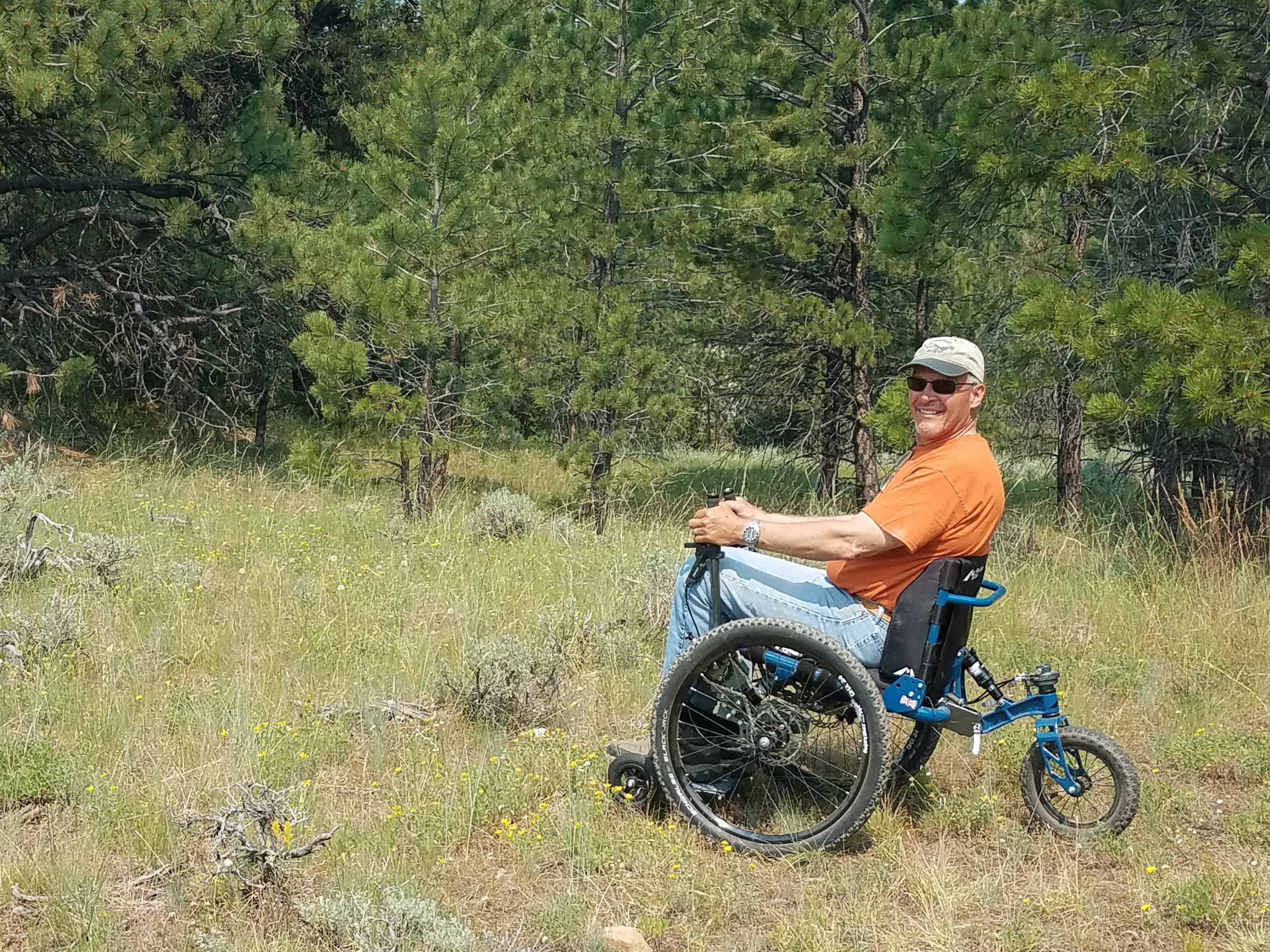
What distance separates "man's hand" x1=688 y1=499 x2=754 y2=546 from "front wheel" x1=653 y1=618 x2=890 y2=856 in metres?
0.27

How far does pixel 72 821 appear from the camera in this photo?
3.66 meters

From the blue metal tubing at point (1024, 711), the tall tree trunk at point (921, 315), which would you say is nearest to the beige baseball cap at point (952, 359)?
the blue metal tubing at point (1024, 711)

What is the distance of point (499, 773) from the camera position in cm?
409

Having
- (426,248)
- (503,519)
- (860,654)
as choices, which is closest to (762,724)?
(860,654)

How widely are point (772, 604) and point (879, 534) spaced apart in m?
0.42

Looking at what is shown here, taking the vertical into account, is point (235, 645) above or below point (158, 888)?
below

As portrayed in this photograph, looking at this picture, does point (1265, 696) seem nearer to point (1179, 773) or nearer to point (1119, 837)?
point (1179, 773)

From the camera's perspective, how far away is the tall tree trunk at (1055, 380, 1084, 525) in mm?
11188

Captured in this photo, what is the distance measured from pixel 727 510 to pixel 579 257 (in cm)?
772

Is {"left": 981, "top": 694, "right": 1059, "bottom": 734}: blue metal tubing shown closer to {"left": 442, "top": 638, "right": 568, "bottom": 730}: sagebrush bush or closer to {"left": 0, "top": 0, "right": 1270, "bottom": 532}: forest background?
{"left": 442, "top": 638, "right": 568, "bottom": 730}: sagebrush bush

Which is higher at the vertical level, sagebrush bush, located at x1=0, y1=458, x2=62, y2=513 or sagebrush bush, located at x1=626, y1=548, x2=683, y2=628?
sagebrush bush, located at x1=626, y1=548, x2=683, y2=628

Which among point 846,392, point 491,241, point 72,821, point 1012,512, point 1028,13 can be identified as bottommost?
point 1012,512

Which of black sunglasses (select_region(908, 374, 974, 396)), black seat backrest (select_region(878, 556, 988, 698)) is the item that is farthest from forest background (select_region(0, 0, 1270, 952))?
black sunglasses (select_region(908, 374, 974, 396))

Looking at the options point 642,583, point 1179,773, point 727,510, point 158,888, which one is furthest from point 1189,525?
point 158,888
